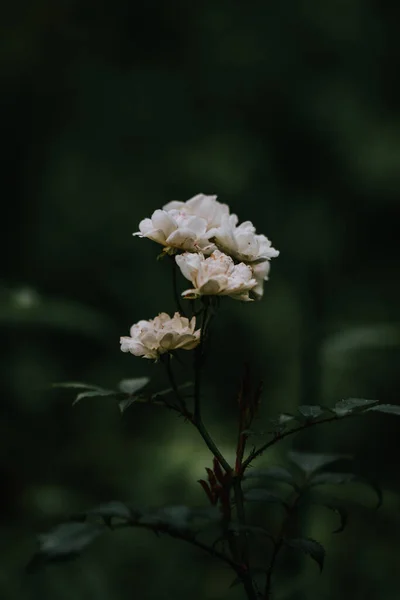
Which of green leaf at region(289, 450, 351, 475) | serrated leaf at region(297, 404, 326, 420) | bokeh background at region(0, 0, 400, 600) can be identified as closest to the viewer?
serrated leaf at region(297, 404, 326, 420)

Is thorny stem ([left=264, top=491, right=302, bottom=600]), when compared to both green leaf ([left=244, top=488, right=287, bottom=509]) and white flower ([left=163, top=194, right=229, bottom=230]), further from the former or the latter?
white flower ([left=163, top=194, right=229, bottom=230])

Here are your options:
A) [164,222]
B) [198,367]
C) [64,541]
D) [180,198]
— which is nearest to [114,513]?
[64,541]

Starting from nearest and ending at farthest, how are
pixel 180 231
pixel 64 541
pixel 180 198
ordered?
pixel 64 541
pixel 180 231
pixel 180 198

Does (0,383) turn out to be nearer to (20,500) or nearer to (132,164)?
(20,500)

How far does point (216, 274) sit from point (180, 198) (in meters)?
1.49

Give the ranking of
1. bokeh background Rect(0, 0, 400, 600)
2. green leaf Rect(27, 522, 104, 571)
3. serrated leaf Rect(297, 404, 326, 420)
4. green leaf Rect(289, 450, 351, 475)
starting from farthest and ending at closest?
1. bokeh background Rect(0, 0, 400, 600)
2. green leaf Rect(289, 450, 351, 475)
3. serrated leaf Rect(297, 404, 326, 420)
4. green leaf Rect(27, 522, 104, 571)

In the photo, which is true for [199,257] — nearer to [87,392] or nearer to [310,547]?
[87,392]

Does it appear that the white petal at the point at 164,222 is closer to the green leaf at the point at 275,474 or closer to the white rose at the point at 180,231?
the white rose at the point at 180,231

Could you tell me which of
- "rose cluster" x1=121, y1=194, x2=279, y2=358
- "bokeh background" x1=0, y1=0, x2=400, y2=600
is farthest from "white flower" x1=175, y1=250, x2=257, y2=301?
"bokeh background" x1=0, y1=0, x2=400, y2=600

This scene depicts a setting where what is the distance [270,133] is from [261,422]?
2.86ft

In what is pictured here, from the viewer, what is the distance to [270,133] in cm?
209

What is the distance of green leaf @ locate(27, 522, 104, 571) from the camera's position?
0.50 metres

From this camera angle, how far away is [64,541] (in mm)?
517

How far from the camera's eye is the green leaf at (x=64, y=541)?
0.50m
